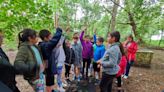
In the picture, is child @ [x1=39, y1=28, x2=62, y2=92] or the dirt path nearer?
child @ [x1=39, y1=28, x2=62, y2=92]

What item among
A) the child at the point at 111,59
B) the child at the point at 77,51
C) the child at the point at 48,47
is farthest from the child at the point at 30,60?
the child at the point at 77,51

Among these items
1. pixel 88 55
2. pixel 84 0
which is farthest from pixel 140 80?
Result: pixel 84 0

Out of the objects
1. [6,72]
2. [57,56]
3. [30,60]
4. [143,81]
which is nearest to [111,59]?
[57,56]

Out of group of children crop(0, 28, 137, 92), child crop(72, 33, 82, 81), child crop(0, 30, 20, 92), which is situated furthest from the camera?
child crop(72, 33, 82, 81)

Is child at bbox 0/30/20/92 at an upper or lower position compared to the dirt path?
upper

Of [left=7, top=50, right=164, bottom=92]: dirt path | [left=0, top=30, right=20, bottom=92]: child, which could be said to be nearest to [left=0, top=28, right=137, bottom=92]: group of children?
[left=0, top=30, right=20, bottom=92]: child

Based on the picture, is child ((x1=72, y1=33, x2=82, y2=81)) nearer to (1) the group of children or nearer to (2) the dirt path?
(1) the group of children

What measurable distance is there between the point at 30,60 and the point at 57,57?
1.38 meters

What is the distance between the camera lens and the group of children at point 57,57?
2926 mm

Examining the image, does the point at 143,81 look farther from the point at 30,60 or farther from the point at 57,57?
the point at 30,60

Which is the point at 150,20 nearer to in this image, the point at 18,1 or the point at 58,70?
the point at 58,70

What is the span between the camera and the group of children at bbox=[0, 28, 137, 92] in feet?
9.60

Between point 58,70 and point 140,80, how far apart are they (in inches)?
133

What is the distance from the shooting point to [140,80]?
6621mm
